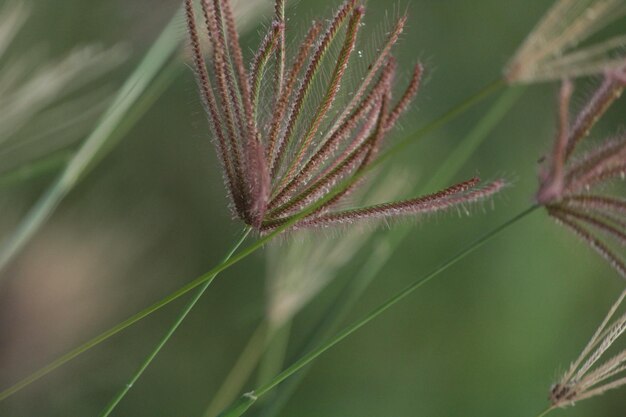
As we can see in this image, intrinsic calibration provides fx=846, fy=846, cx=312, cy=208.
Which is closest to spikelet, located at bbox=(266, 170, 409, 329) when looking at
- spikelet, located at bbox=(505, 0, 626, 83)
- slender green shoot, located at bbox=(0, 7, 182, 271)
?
slender green shoot, located at bbox=(0, 7, 182, 271)

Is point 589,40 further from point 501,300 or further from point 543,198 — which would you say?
point 543,198

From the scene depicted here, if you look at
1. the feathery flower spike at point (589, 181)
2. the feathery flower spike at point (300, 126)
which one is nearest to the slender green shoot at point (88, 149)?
the feathery flower spike at point (300, 126)

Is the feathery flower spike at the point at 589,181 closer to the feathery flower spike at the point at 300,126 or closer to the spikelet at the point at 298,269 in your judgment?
the feathery flower spike at the point at 300,126

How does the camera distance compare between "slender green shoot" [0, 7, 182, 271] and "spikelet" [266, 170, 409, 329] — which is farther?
"spikelet" [266, 170, 409, 329]

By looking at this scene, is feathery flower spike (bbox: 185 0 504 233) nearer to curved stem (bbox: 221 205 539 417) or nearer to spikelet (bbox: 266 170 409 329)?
curved stem (bbox: 221 205 539 417)

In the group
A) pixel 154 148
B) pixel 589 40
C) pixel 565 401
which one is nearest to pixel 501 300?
pixel 589 40

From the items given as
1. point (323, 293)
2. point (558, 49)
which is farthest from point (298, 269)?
point (323, 293)

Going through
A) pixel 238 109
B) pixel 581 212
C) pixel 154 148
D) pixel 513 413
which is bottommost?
pixel 513 413
